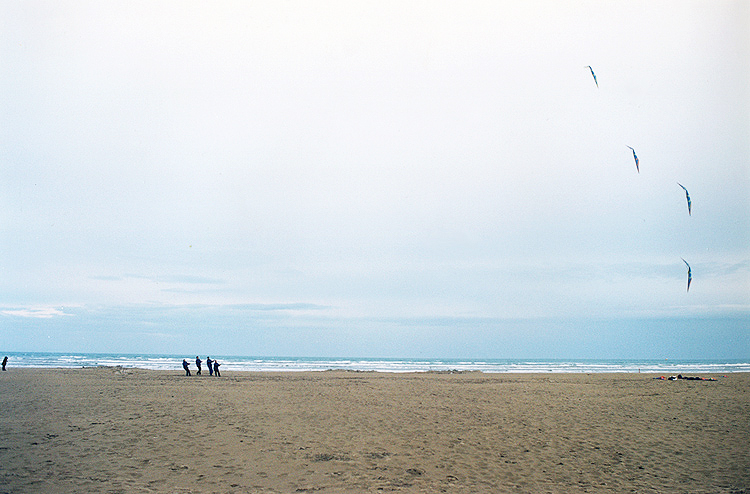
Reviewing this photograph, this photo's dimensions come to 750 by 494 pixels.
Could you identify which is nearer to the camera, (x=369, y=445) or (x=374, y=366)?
(x=369, y=445)

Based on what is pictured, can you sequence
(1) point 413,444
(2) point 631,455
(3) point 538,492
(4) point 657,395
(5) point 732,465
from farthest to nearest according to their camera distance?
(4) point 657,395
(1) point 413,444
(2) point 631,455
(5) point 732,465
(3) point 538,492

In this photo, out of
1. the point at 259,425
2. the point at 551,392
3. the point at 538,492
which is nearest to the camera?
the point at 538,492

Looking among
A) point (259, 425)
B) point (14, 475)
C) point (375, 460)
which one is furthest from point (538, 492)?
point (14, 475)

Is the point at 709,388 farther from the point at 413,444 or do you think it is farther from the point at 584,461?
the point at 413,444

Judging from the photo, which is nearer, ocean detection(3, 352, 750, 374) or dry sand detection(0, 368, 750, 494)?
dry sand detection(0, 368, 750, 494)

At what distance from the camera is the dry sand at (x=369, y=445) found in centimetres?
788

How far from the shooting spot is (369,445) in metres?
10.3

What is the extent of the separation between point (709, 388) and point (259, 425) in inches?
830

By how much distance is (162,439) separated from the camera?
412 inches

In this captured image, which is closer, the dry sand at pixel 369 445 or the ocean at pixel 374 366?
the dry sand at pixel 369 445

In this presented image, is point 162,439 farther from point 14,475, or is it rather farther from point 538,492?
point 538,492

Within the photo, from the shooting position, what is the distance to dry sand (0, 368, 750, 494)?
7879 mm

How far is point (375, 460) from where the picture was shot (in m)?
9.17

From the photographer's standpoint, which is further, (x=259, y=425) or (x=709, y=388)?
(x=709, y=388)
